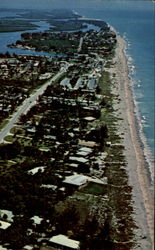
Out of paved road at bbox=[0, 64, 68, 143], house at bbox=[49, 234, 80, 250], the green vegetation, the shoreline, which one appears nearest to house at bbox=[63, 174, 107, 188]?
the shoreline

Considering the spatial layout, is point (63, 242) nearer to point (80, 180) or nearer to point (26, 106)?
point (80, 180)

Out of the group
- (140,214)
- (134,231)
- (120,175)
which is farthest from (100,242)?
(120,175)

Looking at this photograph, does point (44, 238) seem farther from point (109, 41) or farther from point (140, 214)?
point (109, 41)

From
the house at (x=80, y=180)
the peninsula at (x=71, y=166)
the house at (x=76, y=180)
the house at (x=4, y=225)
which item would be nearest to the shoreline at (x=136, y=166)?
the peninsula at (x=71, y=166)

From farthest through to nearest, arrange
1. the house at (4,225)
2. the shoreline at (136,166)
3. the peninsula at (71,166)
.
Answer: the shoreline at (136,166), the peninsula at (71,166), the house at (4,225)

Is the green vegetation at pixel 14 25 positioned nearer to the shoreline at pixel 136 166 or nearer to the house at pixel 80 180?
the shoreline at pixel 136 166

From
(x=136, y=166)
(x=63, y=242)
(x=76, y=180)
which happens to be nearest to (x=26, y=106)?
(x=136, y=166)
